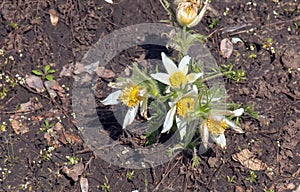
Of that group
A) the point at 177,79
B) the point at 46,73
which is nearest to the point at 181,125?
the point at 177,79

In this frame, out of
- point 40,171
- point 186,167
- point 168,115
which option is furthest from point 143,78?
point 40,171

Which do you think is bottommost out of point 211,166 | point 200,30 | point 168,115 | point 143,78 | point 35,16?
point 211,166

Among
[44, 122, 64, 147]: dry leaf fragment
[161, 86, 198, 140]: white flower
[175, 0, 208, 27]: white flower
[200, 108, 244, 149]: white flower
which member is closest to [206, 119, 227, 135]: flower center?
[200, 108, 244, 149]: white flower

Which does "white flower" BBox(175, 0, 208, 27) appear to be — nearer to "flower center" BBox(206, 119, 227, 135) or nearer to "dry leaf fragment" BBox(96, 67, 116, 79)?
"flower center" BBox(206, 119, 227, 135)

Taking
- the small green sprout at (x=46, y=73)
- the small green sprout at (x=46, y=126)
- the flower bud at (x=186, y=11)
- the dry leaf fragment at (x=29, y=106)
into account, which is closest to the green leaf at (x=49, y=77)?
the small green sprout at (x=46, y=73)

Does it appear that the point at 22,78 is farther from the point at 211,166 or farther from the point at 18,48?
the point at 211,166

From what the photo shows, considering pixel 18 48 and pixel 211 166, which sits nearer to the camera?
pixel 211 166
